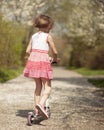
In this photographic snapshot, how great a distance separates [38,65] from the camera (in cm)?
899

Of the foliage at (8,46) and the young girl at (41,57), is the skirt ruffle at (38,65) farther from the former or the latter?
the foliage at (8,46)

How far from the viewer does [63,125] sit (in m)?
8.73

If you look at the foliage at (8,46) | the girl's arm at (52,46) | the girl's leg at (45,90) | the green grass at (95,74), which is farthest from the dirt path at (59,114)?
the foliage at (8,46)

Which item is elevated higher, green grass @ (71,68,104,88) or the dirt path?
the dirt path

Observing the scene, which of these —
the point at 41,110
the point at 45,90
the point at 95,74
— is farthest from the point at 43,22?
the point at 95,74

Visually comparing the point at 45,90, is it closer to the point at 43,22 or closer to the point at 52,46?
the point at 52,46

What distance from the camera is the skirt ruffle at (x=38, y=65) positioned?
29.3ft

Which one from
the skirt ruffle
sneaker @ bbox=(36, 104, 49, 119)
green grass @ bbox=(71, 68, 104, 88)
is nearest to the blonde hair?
the skirt ruffle

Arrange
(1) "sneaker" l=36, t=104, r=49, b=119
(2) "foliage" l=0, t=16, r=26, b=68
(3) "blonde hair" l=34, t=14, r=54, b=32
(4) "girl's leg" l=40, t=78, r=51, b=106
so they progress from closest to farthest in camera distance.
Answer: (1) "sneaker" l=36, t=104, r=49, b=119 < (4) "girl's leg" l=40, t=78, r=51, b=106 < (3) "blonde hair" l=34, t=14, r=54, b=32 < (2) "foliage" l=0, t=16, r=26, b=68

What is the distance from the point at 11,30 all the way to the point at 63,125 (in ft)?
56.0

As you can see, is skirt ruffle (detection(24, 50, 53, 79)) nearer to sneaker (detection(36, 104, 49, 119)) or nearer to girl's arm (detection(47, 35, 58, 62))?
girl's arm (detection(47, 35, 58, 62))

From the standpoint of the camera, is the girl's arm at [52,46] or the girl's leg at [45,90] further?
the girl's arm at [52,46]

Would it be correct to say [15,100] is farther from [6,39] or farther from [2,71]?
[2,71]

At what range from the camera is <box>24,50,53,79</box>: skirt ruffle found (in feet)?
29.3
